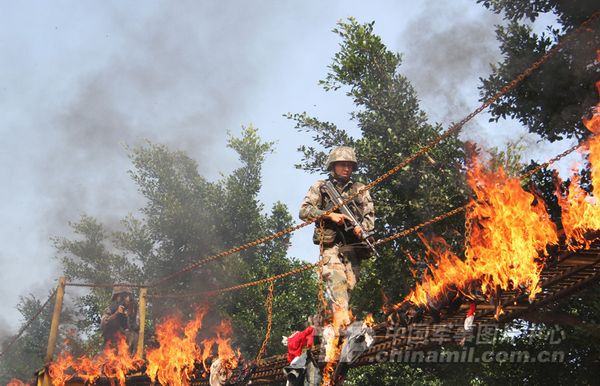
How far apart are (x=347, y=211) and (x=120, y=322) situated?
32.1ft

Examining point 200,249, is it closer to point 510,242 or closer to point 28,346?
point 28,346

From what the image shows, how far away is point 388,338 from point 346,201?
6.68 feet

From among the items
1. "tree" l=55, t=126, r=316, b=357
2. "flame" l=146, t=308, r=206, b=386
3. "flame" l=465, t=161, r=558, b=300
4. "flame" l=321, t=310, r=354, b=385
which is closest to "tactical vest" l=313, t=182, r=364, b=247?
"flame" l=321, t=310, r=354, b=385

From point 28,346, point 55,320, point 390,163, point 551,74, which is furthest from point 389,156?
point 28,346

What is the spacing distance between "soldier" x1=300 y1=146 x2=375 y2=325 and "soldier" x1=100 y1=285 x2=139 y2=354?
8882 mm

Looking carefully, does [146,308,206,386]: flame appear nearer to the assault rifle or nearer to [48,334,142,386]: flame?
[48,334,142,386]: flame

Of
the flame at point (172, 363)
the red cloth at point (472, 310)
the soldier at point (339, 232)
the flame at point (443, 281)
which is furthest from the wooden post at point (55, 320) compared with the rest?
the red cloth at point (472, 310)

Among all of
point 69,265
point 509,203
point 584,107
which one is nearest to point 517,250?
point 509,203

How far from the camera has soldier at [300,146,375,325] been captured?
27.8 ft

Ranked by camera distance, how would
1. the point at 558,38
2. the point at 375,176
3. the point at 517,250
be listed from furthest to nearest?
the point at 375,176 < the point at 558,38 < the point at 517,250

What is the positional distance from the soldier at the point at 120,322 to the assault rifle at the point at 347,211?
9.07 meters

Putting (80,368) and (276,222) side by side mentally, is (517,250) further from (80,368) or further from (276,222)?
(276,222)

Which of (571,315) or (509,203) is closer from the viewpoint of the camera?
(509,203)

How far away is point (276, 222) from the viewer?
3177 centimetres
